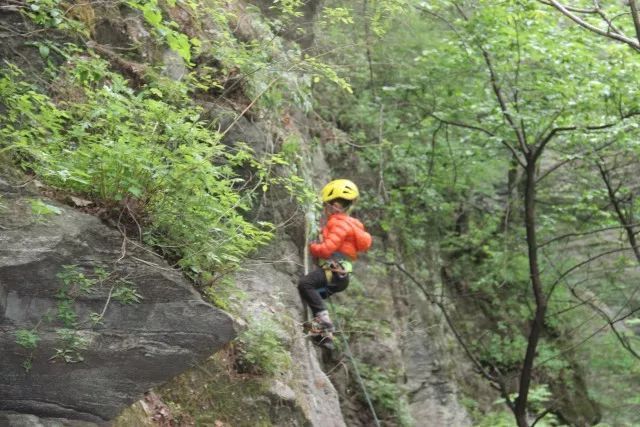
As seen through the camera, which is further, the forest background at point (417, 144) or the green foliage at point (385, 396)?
the green foliage at point (385, 396)

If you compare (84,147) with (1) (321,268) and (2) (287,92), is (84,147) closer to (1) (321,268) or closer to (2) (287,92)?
(1) (321,268)

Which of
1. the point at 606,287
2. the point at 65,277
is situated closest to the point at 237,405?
the point at 65,277

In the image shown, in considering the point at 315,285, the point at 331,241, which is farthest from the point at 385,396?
the point at 331,241

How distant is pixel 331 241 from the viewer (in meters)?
7.08

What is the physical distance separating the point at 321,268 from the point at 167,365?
3.20m

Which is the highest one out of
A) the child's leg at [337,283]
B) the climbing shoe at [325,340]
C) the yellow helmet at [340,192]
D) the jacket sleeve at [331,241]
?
the yellow helmet at [340,192]

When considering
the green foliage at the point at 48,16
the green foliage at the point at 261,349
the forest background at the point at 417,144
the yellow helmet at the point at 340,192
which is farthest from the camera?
the yellow helmet at the point at 340,192

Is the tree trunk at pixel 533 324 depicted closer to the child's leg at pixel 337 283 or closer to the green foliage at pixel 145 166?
the child's leg at pixel 337 283

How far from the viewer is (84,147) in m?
4.17

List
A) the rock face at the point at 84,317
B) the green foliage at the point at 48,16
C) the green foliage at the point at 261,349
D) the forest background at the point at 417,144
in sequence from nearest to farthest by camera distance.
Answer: the rock face at the point at 84,317, the forest background at the point at 417,144, the green foliage at the point at 48,16, the green foliage at the point at 261,349

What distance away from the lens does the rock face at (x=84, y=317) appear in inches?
151

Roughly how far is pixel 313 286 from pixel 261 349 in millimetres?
1616

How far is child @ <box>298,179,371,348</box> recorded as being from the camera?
7.11 m

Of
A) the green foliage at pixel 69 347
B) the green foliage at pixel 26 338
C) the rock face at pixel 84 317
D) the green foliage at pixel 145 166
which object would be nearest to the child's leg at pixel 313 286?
the green foliage at pixel 145 166
